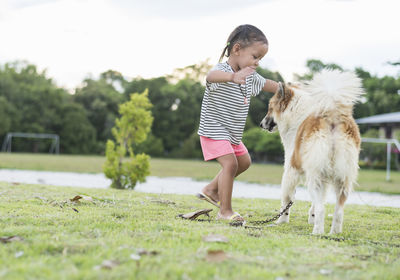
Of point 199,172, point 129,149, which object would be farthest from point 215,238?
point 199,172

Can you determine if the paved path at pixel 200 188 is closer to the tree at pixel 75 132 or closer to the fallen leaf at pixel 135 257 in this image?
the fallen leaf at pixel 135 257

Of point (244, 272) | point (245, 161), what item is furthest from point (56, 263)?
point (245, 161)

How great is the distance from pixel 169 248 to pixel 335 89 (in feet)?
7.33

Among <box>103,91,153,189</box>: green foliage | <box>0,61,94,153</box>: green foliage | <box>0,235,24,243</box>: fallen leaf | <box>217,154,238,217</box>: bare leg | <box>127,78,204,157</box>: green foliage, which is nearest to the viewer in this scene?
<box>0,235,24,243</box>: fallen leaf

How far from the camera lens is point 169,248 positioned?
110 inches

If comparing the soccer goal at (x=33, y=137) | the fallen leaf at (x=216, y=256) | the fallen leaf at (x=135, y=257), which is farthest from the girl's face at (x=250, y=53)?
the soccer goal at (x=33, y=137)

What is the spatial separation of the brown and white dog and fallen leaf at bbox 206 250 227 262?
1.50 metres

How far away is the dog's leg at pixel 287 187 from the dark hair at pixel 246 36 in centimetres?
144

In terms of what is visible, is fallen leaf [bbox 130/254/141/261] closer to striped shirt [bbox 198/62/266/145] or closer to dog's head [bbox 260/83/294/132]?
striped shirt [bbox 198/62/266/145]

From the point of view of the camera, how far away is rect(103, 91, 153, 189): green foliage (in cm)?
977

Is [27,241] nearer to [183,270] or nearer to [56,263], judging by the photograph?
[56,263]

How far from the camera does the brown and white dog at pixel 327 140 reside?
374 centimetres

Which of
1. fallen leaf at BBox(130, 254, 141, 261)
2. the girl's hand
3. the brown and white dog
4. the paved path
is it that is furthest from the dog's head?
the paved path

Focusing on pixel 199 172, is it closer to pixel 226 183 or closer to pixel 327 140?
pixel 226 183
